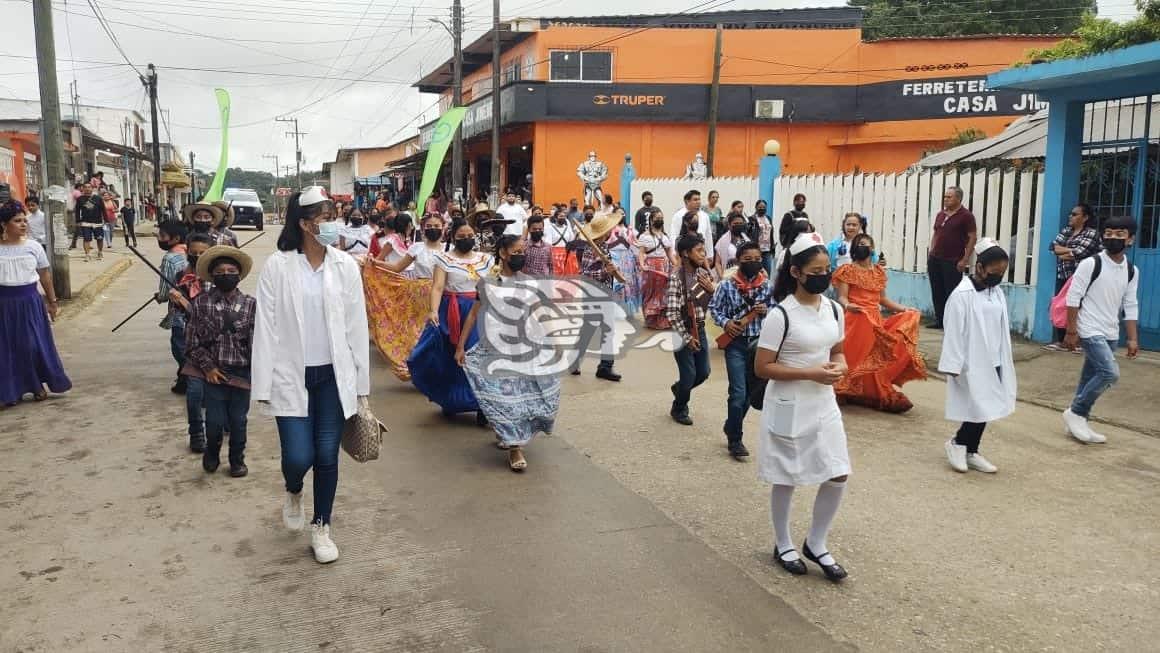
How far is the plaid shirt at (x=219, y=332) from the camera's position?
18.8ft

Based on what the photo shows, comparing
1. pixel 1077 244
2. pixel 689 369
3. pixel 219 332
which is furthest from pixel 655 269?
pixel 219 332

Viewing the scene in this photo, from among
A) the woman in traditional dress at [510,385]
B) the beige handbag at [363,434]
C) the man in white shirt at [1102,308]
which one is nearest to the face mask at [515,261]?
the woman in traditional dress at [510,385]

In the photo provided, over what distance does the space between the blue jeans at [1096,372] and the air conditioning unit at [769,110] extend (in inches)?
919

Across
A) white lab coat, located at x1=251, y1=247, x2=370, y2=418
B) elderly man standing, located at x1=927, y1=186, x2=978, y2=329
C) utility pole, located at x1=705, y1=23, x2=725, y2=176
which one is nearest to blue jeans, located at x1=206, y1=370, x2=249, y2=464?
white lab coat, located at x1=251, y1=247, x2=370, y2=418

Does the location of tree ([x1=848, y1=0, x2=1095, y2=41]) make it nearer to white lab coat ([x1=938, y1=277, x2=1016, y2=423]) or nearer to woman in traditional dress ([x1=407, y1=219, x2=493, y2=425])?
woman in traditional dress ([x1=407, y1=219, x2=493, y2=425])

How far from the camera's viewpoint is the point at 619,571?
430 centimetres

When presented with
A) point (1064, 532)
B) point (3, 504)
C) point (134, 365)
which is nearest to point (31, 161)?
point (134, 365)

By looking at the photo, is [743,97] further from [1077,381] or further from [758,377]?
[758,377]

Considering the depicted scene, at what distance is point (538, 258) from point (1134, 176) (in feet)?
21.7

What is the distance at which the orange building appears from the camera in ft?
93.3

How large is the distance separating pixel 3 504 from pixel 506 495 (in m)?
2.81

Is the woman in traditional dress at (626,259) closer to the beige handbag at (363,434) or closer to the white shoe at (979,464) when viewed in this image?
the white shoe at (979,464)

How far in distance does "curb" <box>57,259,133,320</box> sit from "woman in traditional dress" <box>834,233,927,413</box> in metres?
10.4

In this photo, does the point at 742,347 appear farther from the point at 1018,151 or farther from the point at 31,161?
the point at 31,161
